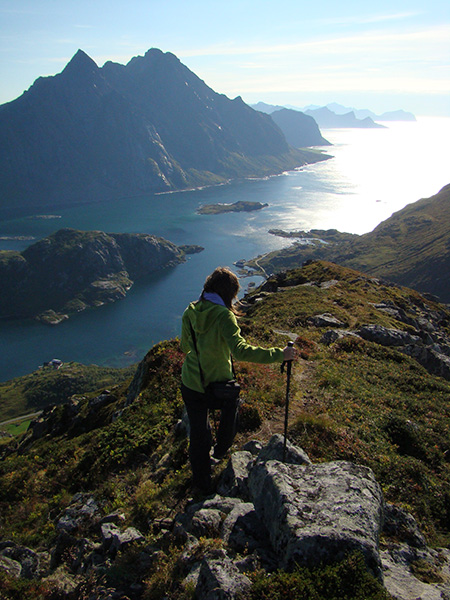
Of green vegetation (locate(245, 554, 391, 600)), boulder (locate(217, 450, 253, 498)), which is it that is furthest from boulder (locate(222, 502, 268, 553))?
green vegetation (locate(245, 554, 391, 600))

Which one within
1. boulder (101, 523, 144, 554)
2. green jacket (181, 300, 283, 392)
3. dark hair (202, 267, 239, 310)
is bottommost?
boulder (101, 523, 144, 554)

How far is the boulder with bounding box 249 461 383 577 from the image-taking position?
5004mm

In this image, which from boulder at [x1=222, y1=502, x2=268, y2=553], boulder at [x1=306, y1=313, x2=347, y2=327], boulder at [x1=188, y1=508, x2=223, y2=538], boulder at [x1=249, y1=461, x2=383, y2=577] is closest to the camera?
boulder at [x1=249, y1=461, x2=383, y2=577]

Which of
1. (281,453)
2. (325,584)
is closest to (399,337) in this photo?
(281,453)

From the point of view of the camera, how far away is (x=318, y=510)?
18.4 ft

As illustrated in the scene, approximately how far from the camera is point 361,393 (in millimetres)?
13797

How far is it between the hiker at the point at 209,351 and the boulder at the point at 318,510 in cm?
132

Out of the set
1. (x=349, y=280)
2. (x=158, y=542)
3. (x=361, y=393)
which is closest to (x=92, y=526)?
(x=158, y=542)

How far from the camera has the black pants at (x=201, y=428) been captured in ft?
24.2

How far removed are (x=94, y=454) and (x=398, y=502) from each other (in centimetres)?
840

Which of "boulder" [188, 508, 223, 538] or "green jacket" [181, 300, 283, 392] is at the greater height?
"green jacket" [181, 300, 283, 392]

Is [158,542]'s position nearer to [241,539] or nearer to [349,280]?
[241,539]

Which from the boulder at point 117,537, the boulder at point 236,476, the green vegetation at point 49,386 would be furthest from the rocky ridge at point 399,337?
the green vegetation at point 49,386

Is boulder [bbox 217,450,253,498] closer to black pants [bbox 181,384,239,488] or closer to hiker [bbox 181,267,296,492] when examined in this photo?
black pants [bbox 181,384,239,488]
